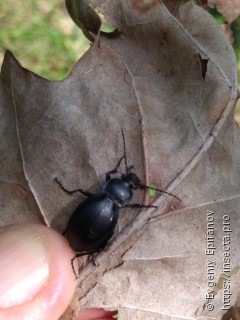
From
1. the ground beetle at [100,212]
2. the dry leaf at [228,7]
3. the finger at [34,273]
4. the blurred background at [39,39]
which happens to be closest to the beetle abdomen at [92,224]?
the ground beetle at [100,212]

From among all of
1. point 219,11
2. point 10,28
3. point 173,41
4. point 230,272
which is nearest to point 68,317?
point 230,272

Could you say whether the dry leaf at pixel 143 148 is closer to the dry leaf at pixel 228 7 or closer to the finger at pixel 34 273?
the finger at pixel 34 273

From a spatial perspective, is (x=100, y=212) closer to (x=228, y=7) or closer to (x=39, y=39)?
(x=228, y=7)

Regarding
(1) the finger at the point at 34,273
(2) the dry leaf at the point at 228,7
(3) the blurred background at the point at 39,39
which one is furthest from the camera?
(3) the blurred background at the point at 39,39

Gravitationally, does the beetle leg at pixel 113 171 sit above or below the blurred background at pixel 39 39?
above

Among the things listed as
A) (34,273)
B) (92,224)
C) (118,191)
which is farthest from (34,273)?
(118,191)

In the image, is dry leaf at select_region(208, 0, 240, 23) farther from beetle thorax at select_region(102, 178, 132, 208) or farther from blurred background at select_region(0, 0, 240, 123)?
blurred background at select_region(0, 0, 240, 123)

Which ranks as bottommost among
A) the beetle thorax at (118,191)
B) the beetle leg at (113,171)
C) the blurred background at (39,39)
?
the blurred background at (39,39)

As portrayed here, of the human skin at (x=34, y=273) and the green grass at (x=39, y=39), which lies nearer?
the human skin at (x=34, y=273)

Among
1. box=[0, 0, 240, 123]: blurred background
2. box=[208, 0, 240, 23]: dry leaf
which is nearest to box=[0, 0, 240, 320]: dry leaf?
box=[208, 0, 240, 23]: dry leaf
